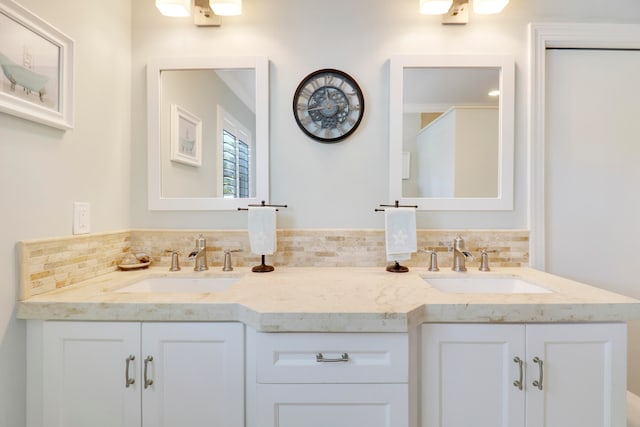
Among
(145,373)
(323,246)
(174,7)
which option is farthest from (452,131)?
(145,373)

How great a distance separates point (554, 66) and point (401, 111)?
843mm

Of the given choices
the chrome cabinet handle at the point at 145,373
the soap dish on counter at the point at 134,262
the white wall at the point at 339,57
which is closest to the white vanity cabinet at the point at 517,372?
the white wall at the point at 339,57

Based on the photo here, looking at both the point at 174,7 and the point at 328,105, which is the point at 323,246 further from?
the point at 174,7

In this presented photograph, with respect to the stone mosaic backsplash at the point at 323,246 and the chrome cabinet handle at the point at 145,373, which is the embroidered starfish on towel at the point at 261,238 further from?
the chrome cabinet handle at the point at 145,373

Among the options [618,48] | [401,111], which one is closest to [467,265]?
[401,111]

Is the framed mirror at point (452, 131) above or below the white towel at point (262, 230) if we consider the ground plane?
above

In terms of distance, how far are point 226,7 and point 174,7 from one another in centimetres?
25

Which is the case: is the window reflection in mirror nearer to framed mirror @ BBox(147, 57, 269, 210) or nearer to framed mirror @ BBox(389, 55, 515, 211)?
framed mirror @ BBox(147, 57, 269, 210)

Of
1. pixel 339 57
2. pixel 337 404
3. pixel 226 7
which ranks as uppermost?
pixel 226 7

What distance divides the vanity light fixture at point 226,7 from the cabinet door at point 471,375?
1.60m

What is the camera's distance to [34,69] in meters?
1.02

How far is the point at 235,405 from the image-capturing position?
96 centimetres

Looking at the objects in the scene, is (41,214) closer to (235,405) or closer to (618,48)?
(235,405)

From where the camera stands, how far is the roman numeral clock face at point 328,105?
1493 millimetres
